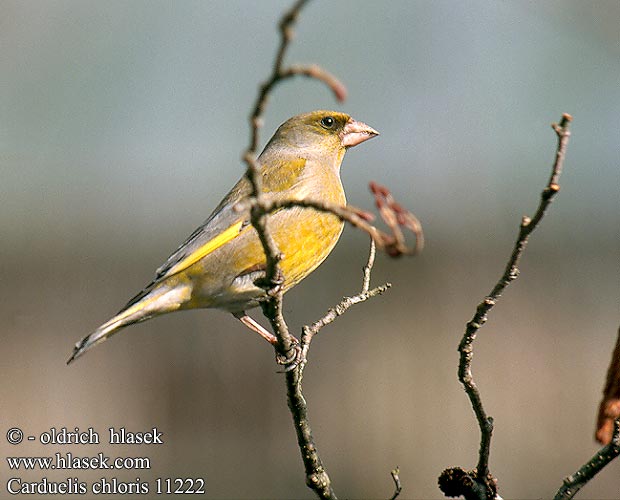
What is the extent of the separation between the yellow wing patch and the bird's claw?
99 cm

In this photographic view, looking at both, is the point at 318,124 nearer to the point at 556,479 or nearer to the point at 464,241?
the point at 556,479

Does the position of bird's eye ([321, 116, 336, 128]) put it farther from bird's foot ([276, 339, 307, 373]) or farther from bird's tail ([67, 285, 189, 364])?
bird's foot ([276, 339, 307, 373])

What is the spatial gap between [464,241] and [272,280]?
311 inches

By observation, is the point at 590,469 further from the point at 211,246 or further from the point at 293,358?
the point at 211,246

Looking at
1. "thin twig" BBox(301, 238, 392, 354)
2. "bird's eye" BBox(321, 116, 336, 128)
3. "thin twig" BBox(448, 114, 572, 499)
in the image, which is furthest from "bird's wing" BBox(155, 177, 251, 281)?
"thin twig" BBox(448, 114, 572, 499)

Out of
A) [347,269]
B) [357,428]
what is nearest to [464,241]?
[347,269]

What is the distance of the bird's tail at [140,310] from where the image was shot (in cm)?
371

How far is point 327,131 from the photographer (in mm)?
5055

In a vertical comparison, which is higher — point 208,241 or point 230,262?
point 208,241

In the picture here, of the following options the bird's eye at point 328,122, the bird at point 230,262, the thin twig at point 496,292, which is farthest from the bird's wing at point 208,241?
the thin twig at point 496,292

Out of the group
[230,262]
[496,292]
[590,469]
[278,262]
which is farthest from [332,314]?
[590,469]

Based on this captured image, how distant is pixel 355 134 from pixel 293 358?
224 cm

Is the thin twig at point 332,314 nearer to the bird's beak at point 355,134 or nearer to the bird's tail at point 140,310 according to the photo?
the bird's tail at point 140,310

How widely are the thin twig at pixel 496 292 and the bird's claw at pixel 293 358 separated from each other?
27.5 inches
